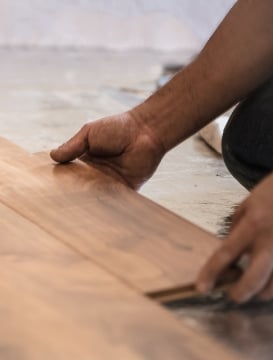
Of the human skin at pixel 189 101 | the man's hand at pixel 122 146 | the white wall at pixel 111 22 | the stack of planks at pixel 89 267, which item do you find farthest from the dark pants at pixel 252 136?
the white wall at pixel 111 22

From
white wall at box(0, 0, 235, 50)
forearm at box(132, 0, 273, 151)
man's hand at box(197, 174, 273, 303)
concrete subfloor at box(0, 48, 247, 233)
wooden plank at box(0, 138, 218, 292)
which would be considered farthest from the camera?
white wall at box(0, 0, 235, 50)

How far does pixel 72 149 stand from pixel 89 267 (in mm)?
501

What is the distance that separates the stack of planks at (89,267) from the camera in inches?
37.0

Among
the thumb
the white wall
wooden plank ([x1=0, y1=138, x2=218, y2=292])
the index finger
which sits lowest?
the white wall

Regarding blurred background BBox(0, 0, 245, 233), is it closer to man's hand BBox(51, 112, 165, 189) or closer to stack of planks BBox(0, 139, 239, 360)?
man's hand BBox(51, 112, 165, 189)

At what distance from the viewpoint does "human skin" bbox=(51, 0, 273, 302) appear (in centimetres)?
156

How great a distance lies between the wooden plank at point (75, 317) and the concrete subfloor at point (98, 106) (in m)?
0.78

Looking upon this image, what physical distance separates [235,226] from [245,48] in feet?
1.87

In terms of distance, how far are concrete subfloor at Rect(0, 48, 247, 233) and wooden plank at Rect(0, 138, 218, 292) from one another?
49cm

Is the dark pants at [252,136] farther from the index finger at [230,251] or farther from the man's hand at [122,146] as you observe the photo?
the index finger at [230,251]

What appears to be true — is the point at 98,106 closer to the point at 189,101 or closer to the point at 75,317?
the point at 189,101

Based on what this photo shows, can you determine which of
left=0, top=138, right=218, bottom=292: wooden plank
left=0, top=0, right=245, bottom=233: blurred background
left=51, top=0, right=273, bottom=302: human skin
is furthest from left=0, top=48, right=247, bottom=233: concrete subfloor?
left=0, top=138, right=218, bottom=292: wooden plank

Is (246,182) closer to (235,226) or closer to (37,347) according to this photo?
(235,226)

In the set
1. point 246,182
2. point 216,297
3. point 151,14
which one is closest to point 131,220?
point 216,297
